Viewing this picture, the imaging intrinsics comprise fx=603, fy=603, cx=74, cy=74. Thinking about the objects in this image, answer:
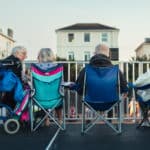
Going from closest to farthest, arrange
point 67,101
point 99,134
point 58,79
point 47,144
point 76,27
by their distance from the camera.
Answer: point 47,144 < point 99,134 < point 58,79 < point 67,101 < point 76,27

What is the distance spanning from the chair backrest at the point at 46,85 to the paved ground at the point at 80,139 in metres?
0.47

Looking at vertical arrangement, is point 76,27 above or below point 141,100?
above

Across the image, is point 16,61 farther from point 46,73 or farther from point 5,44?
point 5,44

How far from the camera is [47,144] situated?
7.20 metres

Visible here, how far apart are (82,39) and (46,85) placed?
8690cm

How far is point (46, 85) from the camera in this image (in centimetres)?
893

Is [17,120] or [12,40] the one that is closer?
[17,120]

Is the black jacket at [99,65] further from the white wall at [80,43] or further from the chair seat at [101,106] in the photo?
the white wall at [80,43]

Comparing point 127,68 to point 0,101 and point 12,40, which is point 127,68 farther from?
point 12,40

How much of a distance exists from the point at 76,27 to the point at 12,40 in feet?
36.4

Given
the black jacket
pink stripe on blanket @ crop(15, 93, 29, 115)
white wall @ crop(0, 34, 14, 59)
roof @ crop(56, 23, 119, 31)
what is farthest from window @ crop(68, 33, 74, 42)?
the black jacket

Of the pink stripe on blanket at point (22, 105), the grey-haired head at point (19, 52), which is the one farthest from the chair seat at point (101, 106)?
the grey-haired head at point (19, 52)

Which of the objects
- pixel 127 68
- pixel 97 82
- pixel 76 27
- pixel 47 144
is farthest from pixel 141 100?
pixel 76 27

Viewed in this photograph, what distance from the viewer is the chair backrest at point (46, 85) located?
8.94m
